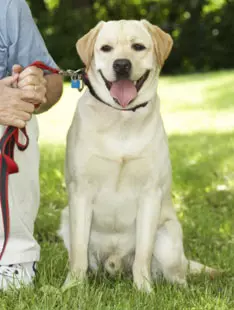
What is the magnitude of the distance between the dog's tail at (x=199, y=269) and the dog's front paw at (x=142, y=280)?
30cm

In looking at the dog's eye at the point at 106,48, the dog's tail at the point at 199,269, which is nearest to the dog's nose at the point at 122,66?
the dog's eye at the point at 106,48

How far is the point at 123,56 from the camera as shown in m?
3.34

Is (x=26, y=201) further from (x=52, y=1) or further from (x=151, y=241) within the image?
(x=52, y=1)

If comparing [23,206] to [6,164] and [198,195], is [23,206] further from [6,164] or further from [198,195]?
[198,195]

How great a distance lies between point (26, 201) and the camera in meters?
3.38

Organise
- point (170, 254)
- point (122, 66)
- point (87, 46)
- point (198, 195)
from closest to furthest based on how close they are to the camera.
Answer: point (122, 66)
point (87, 46)
point (170, 254)
point (198, 195)

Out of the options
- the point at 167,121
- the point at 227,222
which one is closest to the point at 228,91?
the point at 167,121

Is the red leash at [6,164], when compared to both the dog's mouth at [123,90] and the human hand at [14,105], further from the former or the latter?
the dog's mouth at [123,90]

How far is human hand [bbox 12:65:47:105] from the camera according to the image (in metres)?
3.19

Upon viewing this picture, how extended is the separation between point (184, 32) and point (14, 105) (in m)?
15.5

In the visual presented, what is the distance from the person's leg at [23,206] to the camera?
3293 mm

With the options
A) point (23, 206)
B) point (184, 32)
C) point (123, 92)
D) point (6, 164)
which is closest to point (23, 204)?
point (23, 206)

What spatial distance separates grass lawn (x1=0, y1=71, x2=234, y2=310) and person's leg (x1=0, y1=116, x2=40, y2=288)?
6.4 inches

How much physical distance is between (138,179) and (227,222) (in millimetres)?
1533
